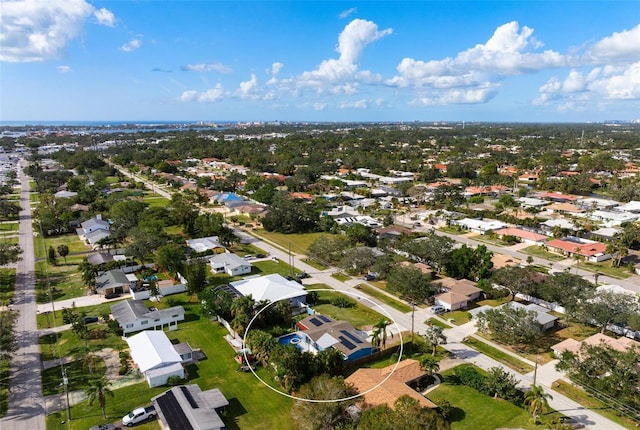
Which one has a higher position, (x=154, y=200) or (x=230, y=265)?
(x=154, y=200)

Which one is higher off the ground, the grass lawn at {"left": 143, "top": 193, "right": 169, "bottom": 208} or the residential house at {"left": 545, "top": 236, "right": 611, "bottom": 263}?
the grass lawn at {"left": 143, "top": 193, "right": 169, "bottom": 208}

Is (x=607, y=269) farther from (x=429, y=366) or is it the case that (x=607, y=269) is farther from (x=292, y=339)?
(x=292, y=339)

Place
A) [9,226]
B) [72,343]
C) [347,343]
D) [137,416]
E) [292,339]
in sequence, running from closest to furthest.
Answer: [137,416] → [347,343] → [72,343] → [292,339] → [9,226]

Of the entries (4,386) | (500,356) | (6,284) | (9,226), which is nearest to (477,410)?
(500,356)

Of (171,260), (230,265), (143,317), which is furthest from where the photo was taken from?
(230,265)

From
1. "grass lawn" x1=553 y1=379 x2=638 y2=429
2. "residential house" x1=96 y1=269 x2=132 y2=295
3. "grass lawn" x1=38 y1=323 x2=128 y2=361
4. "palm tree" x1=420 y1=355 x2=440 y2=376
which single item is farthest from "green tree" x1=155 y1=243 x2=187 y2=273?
"grass lawn" x1=553 y1=379 x2=638 y2=429

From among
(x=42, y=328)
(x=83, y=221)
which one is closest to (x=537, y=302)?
(x=42, y=328)

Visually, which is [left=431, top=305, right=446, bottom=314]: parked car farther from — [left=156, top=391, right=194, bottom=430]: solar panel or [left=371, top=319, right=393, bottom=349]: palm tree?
[left=156, top=391, right=194, bottom=430]: solar panel
